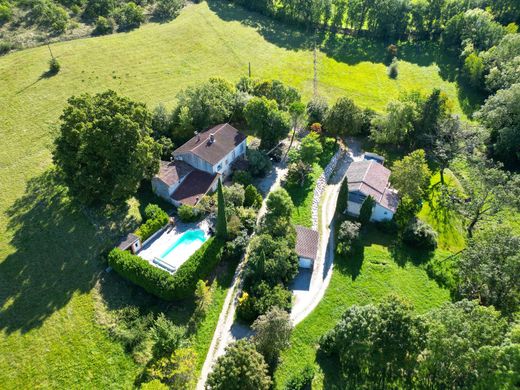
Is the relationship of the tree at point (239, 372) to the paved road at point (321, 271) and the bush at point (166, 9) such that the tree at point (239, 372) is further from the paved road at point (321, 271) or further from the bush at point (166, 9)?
the bush at point (166, 9)

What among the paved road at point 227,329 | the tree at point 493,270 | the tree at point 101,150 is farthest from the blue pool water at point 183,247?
the tree at point 493,270

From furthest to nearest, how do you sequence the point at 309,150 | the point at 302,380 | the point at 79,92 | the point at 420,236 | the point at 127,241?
the point at 79,92, the point at 309,150, the point at 420,236, the point at 127,241, the point at 302,380

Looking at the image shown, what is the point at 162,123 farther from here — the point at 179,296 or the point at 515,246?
the point at 515,246

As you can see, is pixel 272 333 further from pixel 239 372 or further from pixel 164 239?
pixel 164 239

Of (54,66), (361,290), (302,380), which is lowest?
(361,290)

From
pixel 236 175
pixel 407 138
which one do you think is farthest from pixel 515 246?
pixel 236 175

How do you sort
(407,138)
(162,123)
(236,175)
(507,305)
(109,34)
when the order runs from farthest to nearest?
(109,34) < (407,138) < (162,123) < (236,175) < (507,305)

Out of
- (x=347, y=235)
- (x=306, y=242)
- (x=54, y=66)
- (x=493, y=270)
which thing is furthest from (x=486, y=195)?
(x=54, y=66)
